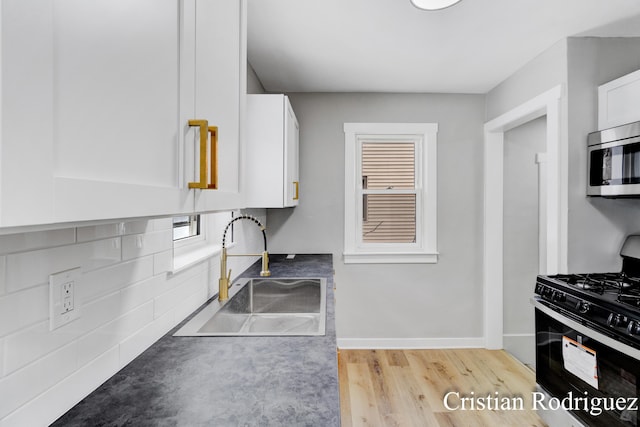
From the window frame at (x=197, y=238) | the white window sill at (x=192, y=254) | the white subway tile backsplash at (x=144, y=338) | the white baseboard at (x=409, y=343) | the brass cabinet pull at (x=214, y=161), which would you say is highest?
the brass cabinet pull at (x=214, y=161)

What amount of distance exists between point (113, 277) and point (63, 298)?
201 millimetres

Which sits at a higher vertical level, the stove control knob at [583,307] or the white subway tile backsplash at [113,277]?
the white subway tile backsplash at [113,277]

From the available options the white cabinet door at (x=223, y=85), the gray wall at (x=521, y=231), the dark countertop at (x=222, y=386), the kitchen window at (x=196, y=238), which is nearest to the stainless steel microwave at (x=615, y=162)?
the gray wall at (x=521, y=231)

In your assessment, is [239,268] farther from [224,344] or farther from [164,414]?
[164,414]

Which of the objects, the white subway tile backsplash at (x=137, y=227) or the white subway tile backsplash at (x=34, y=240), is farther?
the white subway tile backsplash at (x=137, y=227)

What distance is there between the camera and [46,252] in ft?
2.53

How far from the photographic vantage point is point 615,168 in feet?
6.66

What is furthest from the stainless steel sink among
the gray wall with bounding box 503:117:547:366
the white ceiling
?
the gray wall with bounding box 503:117:547:366

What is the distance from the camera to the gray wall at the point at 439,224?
3426mm

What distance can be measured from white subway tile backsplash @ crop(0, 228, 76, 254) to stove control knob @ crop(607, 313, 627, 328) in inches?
83.8

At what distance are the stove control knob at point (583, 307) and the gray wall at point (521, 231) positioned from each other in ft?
5.37

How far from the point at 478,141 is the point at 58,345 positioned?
3525 millimetres

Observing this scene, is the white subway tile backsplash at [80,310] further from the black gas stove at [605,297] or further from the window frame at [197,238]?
the black gas stove at [605,297]

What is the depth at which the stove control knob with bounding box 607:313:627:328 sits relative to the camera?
1.59 meters
